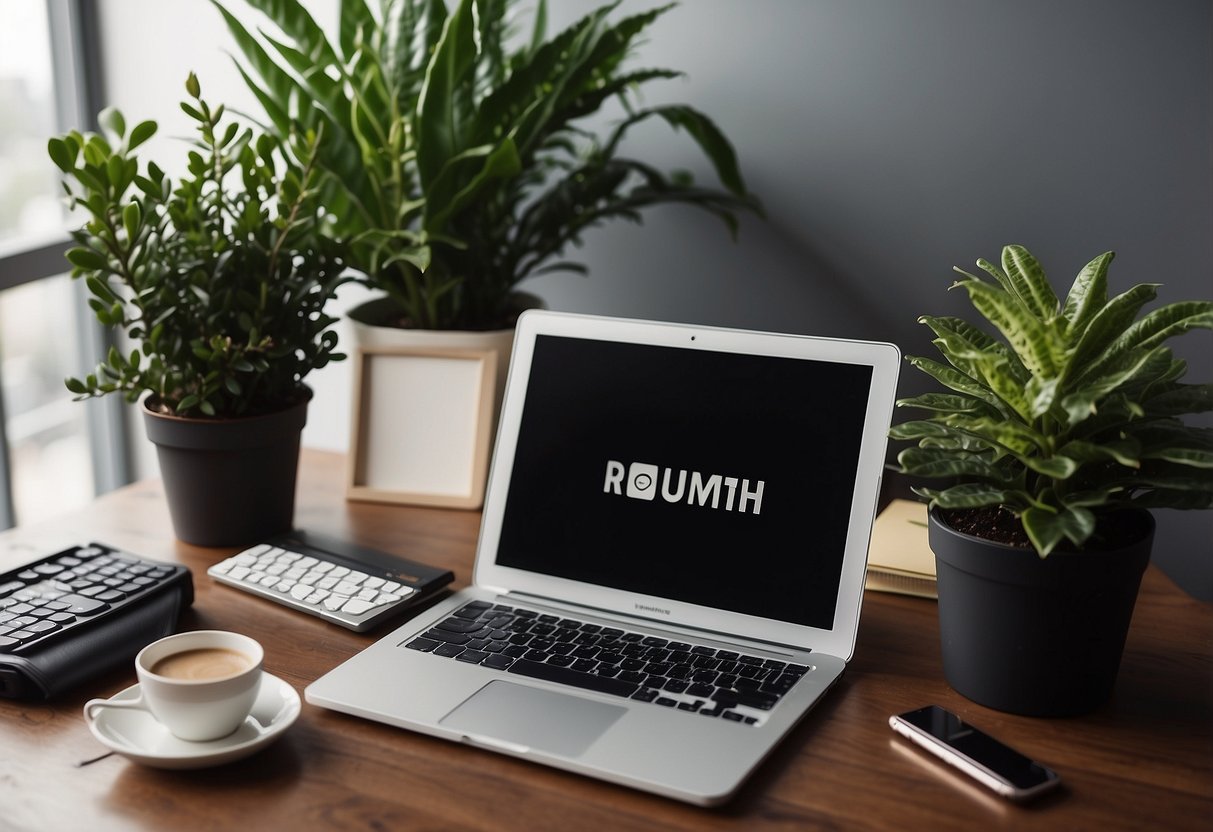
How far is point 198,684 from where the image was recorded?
2.41 ft

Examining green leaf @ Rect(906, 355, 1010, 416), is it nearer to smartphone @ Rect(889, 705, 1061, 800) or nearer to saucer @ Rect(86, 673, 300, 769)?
smartphone @ Rect(889, 705, 1061, 800)

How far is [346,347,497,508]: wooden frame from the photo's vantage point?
125 cm

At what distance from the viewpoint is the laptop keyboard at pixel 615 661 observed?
32.4 inches

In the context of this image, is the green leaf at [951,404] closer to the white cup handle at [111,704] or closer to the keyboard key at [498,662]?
the keyboard key at [498,662]

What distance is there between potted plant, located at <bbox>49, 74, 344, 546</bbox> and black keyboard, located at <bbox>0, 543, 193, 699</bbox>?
5.3 inches

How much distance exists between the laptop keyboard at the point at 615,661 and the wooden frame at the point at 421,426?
1.01 feet

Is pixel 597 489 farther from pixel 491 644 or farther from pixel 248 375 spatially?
pixel 248 375

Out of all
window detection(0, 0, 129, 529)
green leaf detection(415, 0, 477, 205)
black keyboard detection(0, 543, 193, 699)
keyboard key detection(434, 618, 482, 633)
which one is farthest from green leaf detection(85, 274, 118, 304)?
window detection(0, 0, 129, 529)

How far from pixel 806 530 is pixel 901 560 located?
185 mm

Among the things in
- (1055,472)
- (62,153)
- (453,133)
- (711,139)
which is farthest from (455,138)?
(1055,472)

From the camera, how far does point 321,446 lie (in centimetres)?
168

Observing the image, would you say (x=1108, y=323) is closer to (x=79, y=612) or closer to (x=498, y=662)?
(x=498, y=662)

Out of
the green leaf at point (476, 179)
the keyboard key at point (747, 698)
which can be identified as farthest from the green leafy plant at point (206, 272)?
the keyboard key at point (747, 698)

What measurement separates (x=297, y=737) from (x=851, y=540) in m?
0.46
